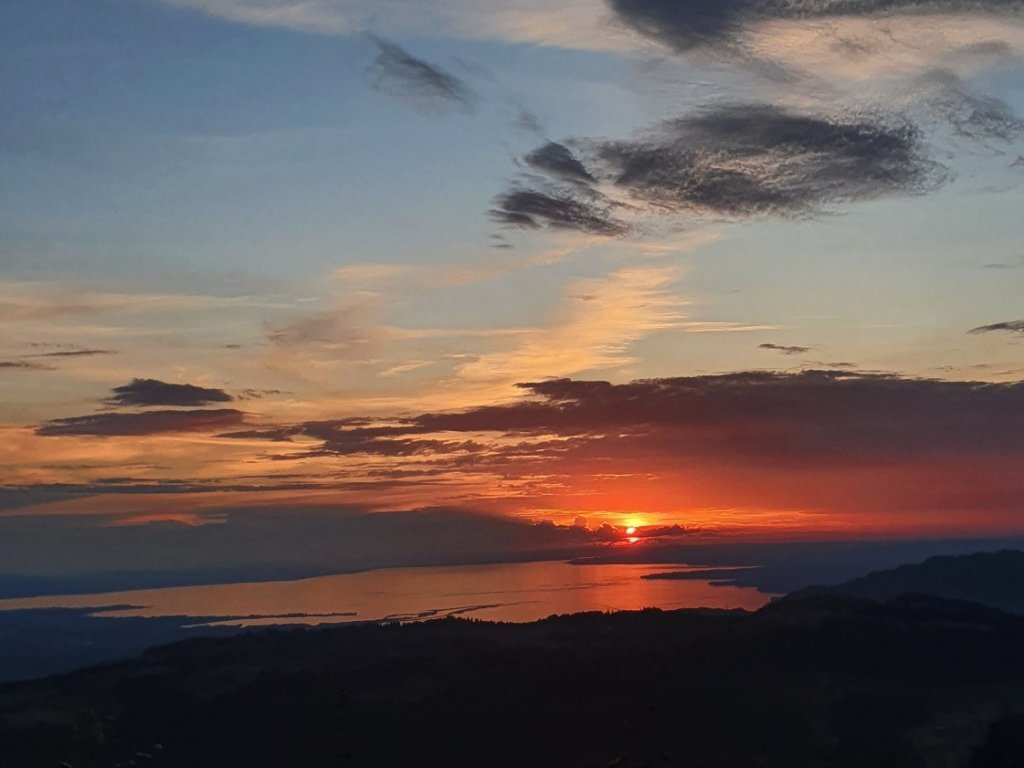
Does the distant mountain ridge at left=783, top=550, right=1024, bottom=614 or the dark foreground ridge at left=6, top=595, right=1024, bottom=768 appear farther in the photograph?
the distant mountain ridge at left=783, top=550, right=1024, bottom=614

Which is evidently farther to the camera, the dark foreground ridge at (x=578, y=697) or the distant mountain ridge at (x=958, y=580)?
the distant mountain ridge at (x=958, y=580)

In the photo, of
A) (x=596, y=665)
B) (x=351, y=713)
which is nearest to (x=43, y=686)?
(x=351, y=713)

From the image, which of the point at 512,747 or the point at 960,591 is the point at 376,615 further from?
the point at 512,747

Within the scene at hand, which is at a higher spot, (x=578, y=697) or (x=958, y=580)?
(x=578, y=697)
